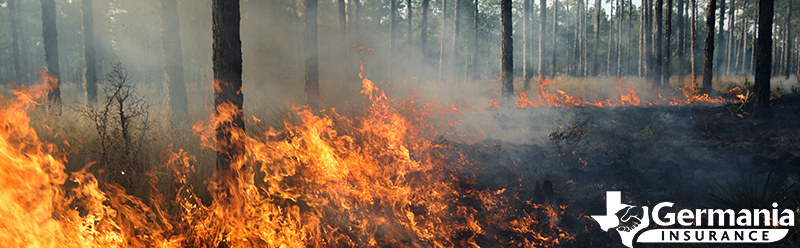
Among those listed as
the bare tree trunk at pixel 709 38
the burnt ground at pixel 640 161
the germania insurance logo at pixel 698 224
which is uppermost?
the bare tree trunk at pixel 709 38

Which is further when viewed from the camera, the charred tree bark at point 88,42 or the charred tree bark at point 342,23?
the charred tree bark at point 342,23

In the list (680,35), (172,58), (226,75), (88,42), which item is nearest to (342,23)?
(172,58)

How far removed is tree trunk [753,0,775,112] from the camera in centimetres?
997

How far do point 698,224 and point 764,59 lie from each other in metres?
6.79

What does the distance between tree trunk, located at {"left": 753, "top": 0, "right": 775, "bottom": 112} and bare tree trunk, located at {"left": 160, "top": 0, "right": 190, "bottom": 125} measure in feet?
45.4

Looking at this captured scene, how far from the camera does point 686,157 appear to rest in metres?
8.72

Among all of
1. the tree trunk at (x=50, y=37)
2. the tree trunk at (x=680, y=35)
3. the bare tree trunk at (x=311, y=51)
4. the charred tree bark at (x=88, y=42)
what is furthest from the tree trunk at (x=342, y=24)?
the tree trunk at (x=680, y=35)

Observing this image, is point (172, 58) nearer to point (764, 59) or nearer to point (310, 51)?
point (310, 51)

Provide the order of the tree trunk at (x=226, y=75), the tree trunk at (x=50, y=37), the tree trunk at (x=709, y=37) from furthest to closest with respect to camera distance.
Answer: the tree trunk at (x=709, y=37) < the tree trunk at (x=50, y=37) < the tree trunk at (x=226, y=75)

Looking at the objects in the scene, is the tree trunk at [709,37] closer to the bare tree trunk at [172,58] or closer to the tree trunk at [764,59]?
the tree trunk at [764,59]

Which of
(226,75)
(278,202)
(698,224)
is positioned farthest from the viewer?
(698,224)

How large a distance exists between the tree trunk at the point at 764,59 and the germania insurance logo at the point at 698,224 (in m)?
5.14

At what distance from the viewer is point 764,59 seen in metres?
10.1

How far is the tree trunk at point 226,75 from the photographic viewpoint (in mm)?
4801
